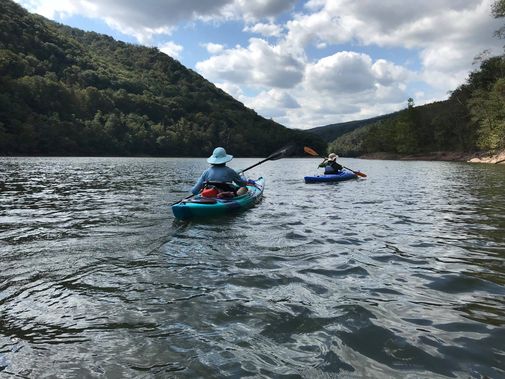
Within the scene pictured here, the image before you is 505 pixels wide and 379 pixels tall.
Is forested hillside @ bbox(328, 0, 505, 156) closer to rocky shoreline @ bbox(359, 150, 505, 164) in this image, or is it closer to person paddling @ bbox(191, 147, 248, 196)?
rocky shoreline @ bbox(359, 150, 505, 164)

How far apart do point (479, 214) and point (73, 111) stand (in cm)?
10943

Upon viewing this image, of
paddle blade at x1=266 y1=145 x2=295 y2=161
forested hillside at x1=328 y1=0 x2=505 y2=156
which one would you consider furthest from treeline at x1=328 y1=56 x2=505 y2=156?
paddle blade at x1=266 y1=145 x2=295 y2=161

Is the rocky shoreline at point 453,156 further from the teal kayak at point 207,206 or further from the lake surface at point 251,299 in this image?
the lake surface at point 251,299

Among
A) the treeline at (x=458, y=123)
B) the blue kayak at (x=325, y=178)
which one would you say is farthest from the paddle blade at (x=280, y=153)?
the treeline at (x=458, y=123)

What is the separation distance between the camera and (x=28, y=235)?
338 inches

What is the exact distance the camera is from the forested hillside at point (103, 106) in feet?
267

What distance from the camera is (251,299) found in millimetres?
5117

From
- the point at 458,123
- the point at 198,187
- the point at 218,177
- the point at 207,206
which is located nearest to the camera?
the point at 207,206

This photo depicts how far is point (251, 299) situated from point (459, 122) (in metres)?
85.4

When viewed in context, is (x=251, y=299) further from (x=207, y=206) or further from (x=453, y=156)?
(x=453, y=156)

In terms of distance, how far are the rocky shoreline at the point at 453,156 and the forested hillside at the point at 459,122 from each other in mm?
1534

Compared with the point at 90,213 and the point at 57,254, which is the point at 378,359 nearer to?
the point at 57,254

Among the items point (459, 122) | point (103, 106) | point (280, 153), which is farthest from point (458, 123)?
point (103, 106)

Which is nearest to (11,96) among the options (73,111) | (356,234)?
(73,111)
